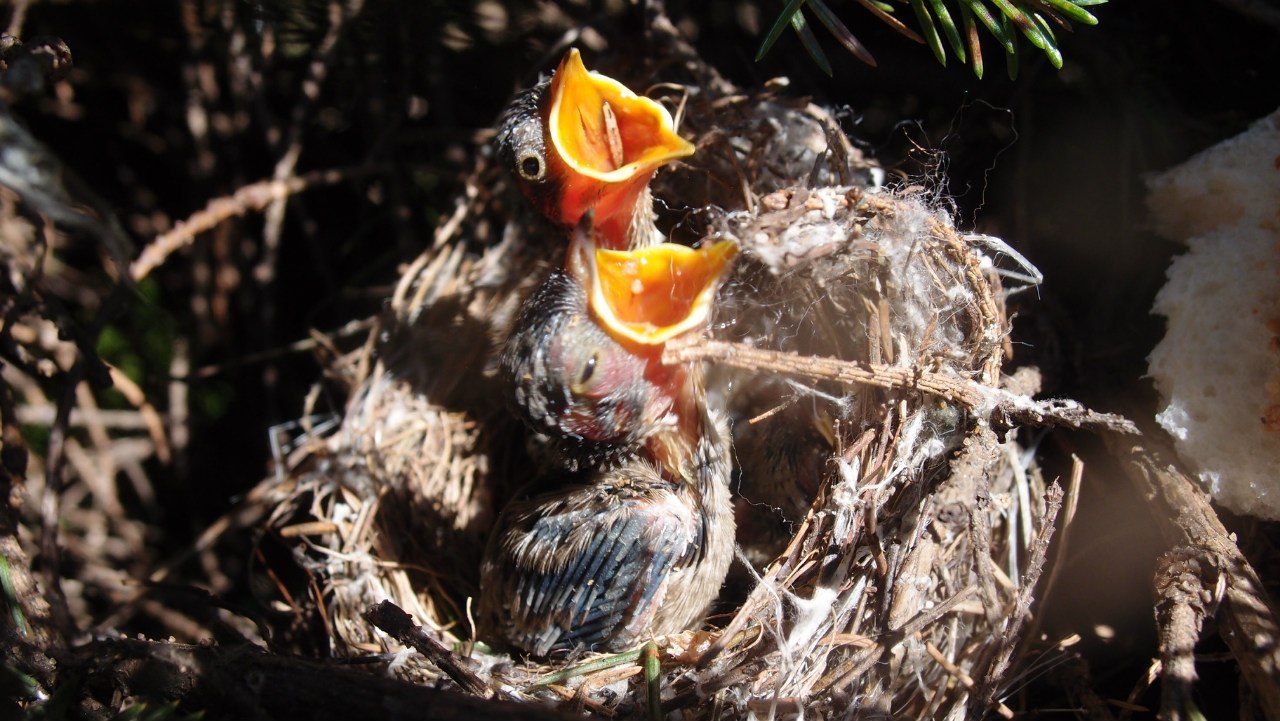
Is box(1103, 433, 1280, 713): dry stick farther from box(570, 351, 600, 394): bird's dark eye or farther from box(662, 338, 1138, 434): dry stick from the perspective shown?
box(570, 351, 600, 394): bird's dark eye

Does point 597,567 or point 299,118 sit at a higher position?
point 299,118

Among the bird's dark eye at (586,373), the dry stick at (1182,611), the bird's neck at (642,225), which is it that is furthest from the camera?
the bird's neck at (642,225)

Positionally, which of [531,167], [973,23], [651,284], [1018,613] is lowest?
[1018,613]

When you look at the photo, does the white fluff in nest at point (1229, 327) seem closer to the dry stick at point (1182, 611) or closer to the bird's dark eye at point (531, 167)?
the dry stick at point (1182, 611)

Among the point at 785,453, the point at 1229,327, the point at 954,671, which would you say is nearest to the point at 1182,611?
the point at 954,671

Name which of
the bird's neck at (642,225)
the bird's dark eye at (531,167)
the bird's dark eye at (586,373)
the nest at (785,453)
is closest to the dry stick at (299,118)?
the nest at (785,453)

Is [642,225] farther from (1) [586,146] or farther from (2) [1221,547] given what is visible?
(2) [1221,547]
